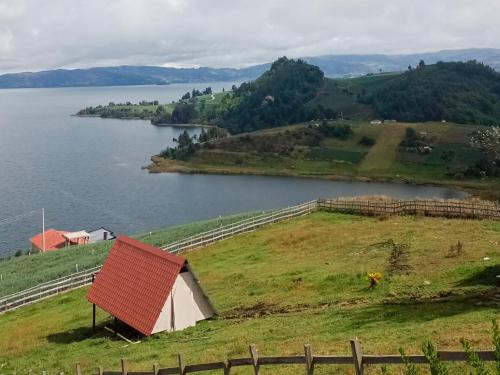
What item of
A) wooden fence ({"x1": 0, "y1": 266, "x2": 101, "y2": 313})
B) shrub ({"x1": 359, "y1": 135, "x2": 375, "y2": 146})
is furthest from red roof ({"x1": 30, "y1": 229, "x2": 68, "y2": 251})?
shrub ({"x1": 359, "y1": 135, "x2": 375, "y2": 146})

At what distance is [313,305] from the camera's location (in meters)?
26.8

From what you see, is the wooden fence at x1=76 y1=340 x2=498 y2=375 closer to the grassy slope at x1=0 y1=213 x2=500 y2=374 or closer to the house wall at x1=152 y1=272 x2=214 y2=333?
the grassy slope at x1=0 y1=213 x2=500 y2=374

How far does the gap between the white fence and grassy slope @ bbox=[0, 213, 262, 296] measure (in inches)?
138

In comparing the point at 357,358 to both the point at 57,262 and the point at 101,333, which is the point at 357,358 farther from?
the point at 57,262

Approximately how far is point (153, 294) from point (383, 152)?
161 m

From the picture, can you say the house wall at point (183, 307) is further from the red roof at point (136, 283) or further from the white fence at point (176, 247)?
the white fence at point (176, 247)

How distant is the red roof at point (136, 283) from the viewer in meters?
26.8

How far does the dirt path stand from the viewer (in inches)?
6654

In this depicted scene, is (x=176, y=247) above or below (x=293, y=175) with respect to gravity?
above

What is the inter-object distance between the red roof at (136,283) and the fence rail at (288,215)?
13645mm

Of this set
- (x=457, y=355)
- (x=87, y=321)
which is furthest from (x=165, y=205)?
(x=457, y=355)

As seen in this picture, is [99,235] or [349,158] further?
[349,158]

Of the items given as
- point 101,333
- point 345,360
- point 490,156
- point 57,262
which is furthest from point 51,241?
point 490,156

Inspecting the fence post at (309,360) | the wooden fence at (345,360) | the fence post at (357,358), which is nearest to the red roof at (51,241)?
the wooden fence at (345,360)
